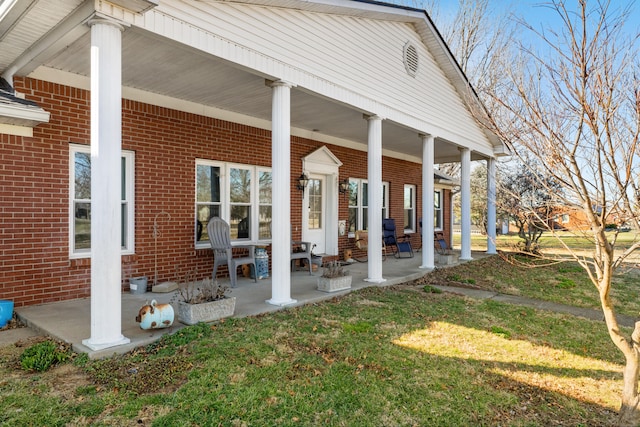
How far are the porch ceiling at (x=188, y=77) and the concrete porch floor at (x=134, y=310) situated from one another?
284cm

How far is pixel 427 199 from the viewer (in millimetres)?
8414

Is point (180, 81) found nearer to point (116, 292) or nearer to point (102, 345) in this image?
point (116, 292)

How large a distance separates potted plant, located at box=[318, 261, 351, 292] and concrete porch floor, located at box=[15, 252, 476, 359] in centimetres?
10

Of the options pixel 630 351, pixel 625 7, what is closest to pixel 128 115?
pixel 625 7

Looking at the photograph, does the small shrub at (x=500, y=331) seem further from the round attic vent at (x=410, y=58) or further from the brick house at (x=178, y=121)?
the round attic vent at (x=410, y=58)

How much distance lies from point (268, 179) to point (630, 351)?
655 centimetres

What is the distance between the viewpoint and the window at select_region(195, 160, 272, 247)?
22.9 ft

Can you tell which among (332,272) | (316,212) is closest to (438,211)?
(316,212)

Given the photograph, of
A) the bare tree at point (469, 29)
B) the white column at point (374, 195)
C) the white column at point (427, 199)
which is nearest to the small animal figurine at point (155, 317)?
the white column at point (374, 195)

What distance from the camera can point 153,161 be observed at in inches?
244

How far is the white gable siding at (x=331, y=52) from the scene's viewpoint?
4.15 meters

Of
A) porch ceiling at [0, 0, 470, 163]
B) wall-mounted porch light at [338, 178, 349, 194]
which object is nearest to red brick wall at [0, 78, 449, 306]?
porch ceiling at [0, 0, 470, 163]

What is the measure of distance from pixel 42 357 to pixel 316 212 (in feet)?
21.8

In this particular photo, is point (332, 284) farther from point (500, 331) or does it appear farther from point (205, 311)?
point (500, 331)
